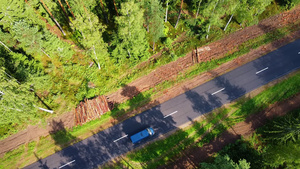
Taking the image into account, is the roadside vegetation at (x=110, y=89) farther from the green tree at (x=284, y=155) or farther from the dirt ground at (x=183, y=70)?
the green tree at (x=284, y=155)

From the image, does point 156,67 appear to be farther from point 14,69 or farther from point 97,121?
point 14,69

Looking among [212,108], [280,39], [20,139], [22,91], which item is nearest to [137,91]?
[212,108]

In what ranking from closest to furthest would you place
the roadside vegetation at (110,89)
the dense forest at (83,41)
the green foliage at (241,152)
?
the green foliage at (241,152)
the dense forest at (83,41)
the roadside vegetation at (110,89)

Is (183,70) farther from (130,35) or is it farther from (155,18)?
(130,35)

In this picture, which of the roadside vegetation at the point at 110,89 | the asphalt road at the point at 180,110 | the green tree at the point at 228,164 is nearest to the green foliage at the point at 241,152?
the roadside vegetation at the point at 110,89

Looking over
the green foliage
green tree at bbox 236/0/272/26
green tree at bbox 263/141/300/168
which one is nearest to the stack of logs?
the green foliage
